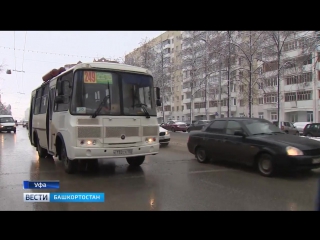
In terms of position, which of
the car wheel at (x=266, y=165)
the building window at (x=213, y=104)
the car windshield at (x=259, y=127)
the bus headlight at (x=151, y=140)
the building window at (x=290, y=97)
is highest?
the building window at (x=290, y=97)

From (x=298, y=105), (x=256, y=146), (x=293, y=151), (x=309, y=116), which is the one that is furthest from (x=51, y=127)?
(x=309, y=116)

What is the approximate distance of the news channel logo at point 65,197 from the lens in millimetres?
5401

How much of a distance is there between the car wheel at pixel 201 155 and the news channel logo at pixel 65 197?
180 inches

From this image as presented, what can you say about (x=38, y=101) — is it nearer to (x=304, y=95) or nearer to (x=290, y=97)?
(x=304, y=95)

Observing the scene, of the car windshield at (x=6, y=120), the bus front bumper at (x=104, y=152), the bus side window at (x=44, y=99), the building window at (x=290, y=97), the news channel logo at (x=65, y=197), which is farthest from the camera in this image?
the building window at (x=290, y=97)

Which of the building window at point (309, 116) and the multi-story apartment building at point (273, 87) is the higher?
the multi-story apartment building at point (273, 87)

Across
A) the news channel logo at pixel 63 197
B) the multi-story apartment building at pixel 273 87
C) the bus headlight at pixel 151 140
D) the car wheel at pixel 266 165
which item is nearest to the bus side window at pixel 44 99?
the bus headlight at pixel 151 140

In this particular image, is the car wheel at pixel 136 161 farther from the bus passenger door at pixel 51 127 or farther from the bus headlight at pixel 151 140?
the bus passenger door at pixel 51 127

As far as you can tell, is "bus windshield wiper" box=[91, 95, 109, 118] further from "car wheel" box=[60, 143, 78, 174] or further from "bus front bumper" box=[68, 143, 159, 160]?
"car wheel" box=[60, 143, 78, 174]

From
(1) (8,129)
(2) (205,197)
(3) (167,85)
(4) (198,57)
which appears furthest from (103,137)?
(3) (167,85)

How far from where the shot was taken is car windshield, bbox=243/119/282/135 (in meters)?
8.04

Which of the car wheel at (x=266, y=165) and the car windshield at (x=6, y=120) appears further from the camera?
the car windshield at (x=6, y=120)
